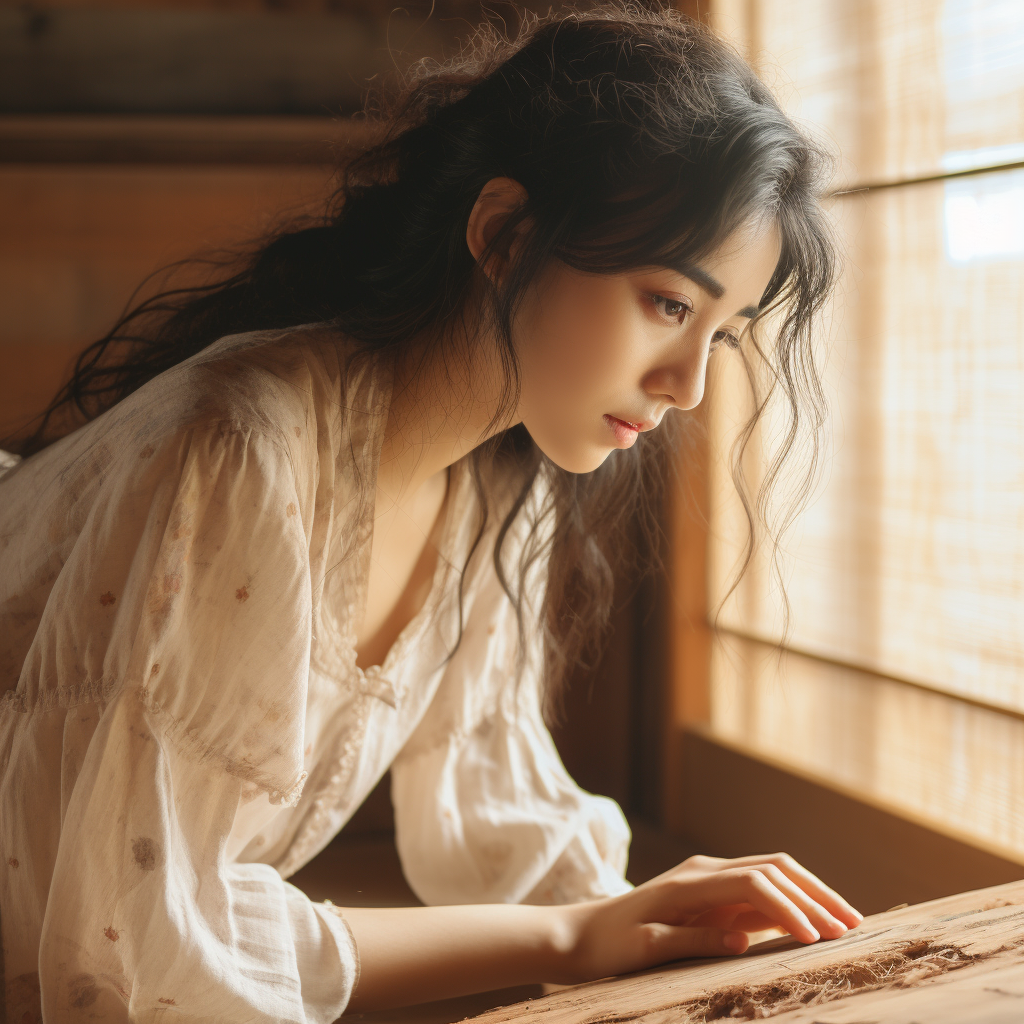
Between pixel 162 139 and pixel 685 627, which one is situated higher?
pixel 162 139

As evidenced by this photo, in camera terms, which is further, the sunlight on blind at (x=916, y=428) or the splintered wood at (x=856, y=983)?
the sunlight on blind at (x=916, y=428)

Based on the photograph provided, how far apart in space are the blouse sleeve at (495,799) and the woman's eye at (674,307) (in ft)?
1.10

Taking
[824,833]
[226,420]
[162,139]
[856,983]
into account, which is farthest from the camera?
[162,139]

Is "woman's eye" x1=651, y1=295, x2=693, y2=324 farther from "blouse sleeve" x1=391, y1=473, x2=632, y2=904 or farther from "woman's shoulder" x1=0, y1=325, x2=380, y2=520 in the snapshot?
"blouse sleeve" x1=391, y1=473, x2=632, y2=904

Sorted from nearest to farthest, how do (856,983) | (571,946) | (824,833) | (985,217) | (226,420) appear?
(856,983) < (226,420) < (571,946) < (985,217) < (824,833)

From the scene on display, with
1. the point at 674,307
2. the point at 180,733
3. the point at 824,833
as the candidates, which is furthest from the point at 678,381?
the point at 824,833

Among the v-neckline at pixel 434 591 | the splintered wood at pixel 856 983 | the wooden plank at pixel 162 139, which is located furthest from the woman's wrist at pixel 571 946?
the wooden plank at pixel 162 139

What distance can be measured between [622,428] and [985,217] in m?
0.40

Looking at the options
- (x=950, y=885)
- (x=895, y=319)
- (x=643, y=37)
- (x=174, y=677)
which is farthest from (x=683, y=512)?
(x=174, y=677)

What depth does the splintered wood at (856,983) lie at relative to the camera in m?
0.42

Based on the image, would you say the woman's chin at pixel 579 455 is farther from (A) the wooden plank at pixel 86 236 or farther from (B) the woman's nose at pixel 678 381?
(A) the wooden plank at pixel 86 236

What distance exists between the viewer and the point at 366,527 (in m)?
0.70

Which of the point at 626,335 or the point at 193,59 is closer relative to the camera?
the point at 626,335

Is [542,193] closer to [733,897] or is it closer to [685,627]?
[733,897]
